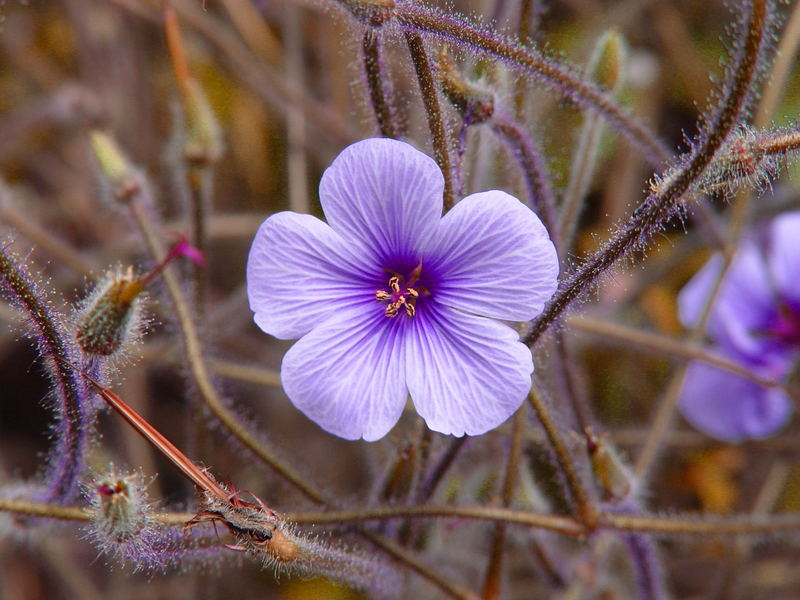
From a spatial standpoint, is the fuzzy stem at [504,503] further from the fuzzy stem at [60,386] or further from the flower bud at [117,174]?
the flower bud at [117,174]

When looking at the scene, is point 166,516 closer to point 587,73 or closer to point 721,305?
point 587,73

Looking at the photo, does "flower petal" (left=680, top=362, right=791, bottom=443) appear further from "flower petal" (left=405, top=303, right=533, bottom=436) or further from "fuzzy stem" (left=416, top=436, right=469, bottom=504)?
"flower petal" (left=405, top=303, right=533, bottom=436)

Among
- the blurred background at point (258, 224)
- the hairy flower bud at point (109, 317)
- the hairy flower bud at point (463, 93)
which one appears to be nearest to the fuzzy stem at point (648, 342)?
the blurred background at point (258, 224)

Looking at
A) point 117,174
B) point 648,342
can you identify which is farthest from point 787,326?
point 117,174

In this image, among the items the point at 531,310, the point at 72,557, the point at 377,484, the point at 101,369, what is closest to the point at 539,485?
the point at 377,484

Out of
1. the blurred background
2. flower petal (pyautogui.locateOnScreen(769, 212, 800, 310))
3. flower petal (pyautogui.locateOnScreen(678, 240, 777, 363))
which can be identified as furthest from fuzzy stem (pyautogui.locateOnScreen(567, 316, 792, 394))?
flower petal (pyautogui.locateOnScreen(769, 212, 800, 310))
